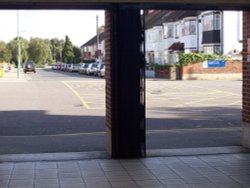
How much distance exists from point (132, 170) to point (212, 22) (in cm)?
4939

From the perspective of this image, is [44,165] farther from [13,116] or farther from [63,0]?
[13,116]

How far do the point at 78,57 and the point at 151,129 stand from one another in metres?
114

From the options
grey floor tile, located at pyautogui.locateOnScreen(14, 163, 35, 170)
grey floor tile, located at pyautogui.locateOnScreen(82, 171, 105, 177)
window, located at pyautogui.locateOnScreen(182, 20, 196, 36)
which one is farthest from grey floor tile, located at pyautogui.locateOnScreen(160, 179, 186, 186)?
window, located at pyautogui.locateOnScreen(182, 20, 196, 36)

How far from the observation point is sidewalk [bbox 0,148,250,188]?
7.23 m

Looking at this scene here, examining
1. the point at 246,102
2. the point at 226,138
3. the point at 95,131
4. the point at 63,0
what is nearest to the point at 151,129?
the point at 95,131

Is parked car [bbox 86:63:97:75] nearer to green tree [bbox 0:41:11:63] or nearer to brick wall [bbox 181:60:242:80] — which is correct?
brick wall [bbox 181:60:242:80]

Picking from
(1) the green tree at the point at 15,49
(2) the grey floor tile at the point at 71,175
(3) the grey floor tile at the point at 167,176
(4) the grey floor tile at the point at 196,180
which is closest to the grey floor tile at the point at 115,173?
A: (2) the grey floor tile at the point at 71,175

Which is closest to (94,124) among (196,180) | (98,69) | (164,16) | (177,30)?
(196,180)

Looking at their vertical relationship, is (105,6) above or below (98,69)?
above

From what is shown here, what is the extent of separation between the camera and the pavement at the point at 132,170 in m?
7.27

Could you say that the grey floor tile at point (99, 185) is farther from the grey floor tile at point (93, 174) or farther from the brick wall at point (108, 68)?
the brick wall at point (108, 68)

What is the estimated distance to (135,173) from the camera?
312 inches

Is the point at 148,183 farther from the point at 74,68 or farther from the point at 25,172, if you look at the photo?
the point at 74,68

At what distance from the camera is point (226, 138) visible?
12164 mm
